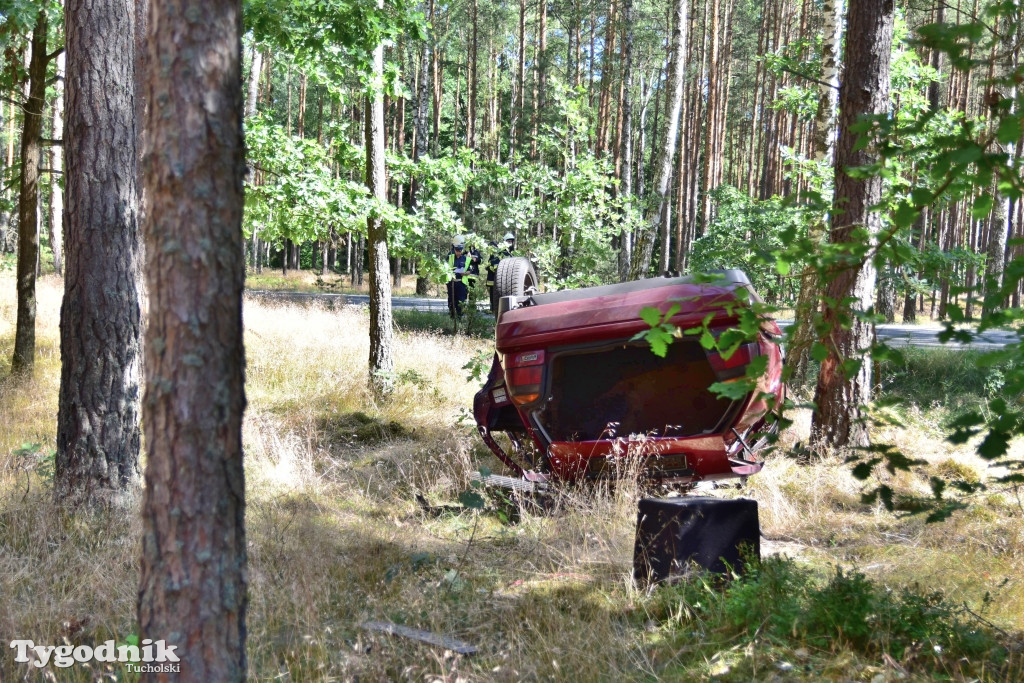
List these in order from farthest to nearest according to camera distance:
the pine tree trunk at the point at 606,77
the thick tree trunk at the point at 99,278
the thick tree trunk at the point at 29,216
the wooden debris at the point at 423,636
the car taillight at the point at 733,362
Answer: the pine tree trunk at the point at 606,77, the thick tree trunk at the point at 29,216, the thick tree trunk at the point at 99,278, the car taillight at the point at 733,362, the wooden debris at the point at 423,636

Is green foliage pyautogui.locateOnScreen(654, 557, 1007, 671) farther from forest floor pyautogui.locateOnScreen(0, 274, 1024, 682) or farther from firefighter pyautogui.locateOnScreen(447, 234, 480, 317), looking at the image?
firefighter pyautogui.locateOnScreen(447, 234, 480, 317)

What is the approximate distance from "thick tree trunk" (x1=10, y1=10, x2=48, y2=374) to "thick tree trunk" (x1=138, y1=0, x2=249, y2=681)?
9040 mm

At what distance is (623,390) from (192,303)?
12.5 feet

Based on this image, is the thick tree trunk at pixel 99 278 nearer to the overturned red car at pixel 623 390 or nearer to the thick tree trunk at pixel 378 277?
the overturned red car at pixel 623 390

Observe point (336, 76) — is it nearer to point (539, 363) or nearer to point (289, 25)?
point (289, 25)

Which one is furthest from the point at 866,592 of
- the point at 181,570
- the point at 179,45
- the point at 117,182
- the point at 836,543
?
the point at 117,182

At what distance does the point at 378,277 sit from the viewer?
10422 millimetres

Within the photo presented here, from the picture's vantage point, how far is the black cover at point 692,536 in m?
4.11

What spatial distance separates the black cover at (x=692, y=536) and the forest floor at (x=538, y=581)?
142 millimetres

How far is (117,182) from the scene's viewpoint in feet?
19.3

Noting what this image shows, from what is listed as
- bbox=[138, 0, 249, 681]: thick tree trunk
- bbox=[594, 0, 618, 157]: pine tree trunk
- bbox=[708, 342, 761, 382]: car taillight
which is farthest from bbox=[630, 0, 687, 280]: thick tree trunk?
bbox=[594, 0, 618, 157]: pine tree trunk

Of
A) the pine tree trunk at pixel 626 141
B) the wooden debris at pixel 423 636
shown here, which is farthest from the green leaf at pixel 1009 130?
the pine tree trunk at pixel 626 141

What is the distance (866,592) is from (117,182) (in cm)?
542

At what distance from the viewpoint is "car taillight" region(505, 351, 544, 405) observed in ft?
17.2
